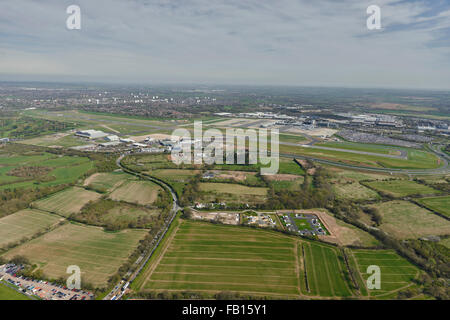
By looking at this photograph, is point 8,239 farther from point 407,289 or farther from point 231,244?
point 407,289

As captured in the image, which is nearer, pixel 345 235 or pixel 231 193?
pixel 345 235

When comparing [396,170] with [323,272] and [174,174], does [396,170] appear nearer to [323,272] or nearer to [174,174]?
[323,272]

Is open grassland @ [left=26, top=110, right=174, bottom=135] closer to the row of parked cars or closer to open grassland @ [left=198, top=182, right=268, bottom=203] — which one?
open grassland @ [left=198, top=182, right=268, bottom=203]

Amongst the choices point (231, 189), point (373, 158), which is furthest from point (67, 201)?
point (373, 158)

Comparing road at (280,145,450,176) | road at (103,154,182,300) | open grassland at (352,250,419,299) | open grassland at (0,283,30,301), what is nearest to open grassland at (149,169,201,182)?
road at (103,154,182,300)

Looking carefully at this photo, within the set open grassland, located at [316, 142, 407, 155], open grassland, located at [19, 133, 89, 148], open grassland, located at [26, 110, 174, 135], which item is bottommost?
open grassland, located at [316, 142, 407, 155]

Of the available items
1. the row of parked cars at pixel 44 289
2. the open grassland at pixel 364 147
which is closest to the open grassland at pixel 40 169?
the row of parked cars at pixel 44 289
